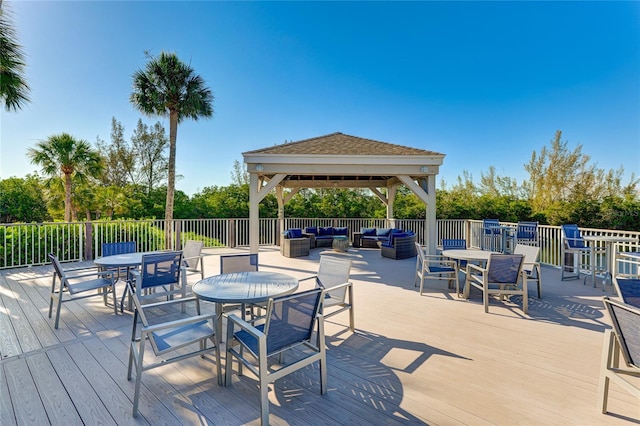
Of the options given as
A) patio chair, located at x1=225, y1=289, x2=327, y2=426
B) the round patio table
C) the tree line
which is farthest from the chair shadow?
the tree line

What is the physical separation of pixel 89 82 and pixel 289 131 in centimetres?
1201

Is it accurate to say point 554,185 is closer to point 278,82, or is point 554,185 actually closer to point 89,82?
point 278,82

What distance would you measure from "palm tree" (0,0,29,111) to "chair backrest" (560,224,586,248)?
11441 mm

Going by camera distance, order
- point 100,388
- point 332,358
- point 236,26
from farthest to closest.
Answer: point 236,26 < point 332,358 < point 100,388

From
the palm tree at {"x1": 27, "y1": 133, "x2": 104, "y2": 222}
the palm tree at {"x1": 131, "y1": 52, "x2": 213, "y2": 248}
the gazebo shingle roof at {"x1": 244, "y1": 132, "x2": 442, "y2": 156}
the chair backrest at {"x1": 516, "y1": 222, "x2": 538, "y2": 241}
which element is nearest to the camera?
the gazebo shingle roof at {"x1": 244, "y1": 132, "x2": 442, "y2": 156}

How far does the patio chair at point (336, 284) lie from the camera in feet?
10.9

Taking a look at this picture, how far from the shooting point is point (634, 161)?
16.0 m

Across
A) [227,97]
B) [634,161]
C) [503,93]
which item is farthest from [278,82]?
[634,161]

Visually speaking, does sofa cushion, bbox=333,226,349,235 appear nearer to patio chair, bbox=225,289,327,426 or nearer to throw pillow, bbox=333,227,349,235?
throw pillow, bbox=333,227,349,235

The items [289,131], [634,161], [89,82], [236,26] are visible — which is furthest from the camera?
[289,131]

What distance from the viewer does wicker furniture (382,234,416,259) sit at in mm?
8734

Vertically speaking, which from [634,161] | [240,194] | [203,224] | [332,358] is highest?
[634,161]

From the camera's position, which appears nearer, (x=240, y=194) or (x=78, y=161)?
(x=78, y=161)

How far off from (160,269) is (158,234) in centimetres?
668
